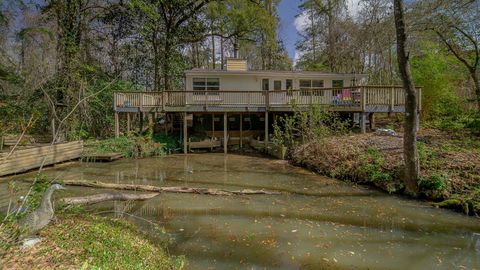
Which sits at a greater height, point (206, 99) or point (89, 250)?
point (206, 99)

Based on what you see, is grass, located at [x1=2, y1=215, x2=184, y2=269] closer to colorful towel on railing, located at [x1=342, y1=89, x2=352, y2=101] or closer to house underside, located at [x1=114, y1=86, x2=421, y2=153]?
house underside, located at [x1=114, y1=86, x2=421, y2=153]

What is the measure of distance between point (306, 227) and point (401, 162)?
197 inches

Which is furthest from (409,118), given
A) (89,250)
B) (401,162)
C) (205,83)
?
(205,83)

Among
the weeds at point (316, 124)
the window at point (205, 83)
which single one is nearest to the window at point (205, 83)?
the window at point (205, 83)

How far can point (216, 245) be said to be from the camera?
5.48 meters

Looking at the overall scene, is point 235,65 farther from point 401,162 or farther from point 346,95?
point 401,162

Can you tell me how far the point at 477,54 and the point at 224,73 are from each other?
1311 centimetres

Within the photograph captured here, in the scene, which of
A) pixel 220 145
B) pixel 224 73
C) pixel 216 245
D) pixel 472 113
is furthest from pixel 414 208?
pixel 224 73

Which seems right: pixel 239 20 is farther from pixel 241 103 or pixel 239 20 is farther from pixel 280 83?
pixel 241 103

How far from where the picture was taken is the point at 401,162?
9586 millimetres

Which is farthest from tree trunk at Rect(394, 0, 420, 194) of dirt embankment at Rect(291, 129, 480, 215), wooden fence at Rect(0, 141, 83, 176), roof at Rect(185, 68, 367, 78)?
roof at Rect(185, 68, 367, 78)

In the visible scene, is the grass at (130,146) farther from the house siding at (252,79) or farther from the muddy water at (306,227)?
the muddy water at (306,227)

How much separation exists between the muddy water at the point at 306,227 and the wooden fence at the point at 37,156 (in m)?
3.79

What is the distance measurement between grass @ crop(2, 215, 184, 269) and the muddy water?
1.89 feet
